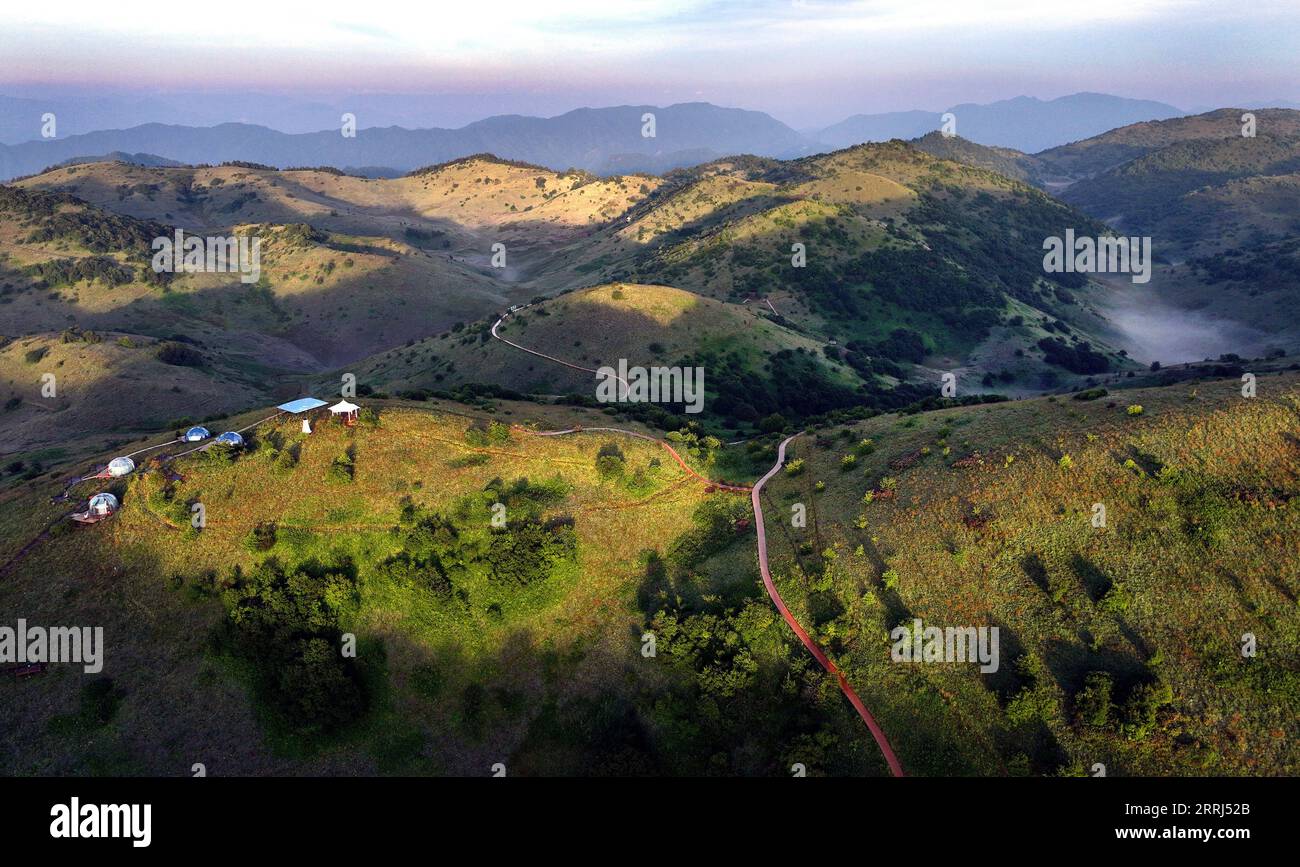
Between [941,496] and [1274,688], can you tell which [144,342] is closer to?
[941,496]

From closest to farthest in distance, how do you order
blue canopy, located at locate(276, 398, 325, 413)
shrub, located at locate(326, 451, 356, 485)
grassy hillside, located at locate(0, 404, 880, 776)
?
grassy hillside, located at locate(0, 404, 880, 776), shrub, located at locate(326, 451, 356, 485), blue canopy, located at locate(276, 398, 325, 413)

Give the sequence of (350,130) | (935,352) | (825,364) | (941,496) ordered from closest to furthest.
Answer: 1. (941,496)
2. (825,364)
3. (935,352)
4. (350,130)

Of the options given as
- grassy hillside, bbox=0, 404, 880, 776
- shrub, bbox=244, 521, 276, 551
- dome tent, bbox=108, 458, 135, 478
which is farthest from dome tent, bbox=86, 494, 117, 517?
shrub, bbox=244, 521, 276, 551

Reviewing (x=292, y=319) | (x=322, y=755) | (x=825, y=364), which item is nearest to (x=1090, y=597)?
(x=322, y=755)

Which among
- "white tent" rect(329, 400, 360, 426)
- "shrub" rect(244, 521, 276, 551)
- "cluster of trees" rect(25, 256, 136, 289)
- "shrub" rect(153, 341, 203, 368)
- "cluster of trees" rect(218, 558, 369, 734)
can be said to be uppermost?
"cluster of trees" rect(25, 256, 136, 289)

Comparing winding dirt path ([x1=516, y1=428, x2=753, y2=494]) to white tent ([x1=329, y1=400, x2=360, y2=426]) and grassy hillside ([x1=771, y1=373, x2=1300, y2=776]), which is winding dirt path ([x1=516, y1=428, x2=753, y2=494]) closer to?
grassy hillside ([x1=771, y1=373, x2=1300, y2=776])

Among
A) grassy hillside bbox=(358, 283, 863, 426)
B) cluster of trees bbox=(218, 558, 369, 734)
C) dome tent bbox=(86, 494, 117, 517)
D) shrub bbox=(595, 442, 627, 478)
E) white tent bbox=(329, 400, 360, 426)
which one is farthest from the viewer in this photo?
grassy hillside bbox=(358, 283, 863, 426)
